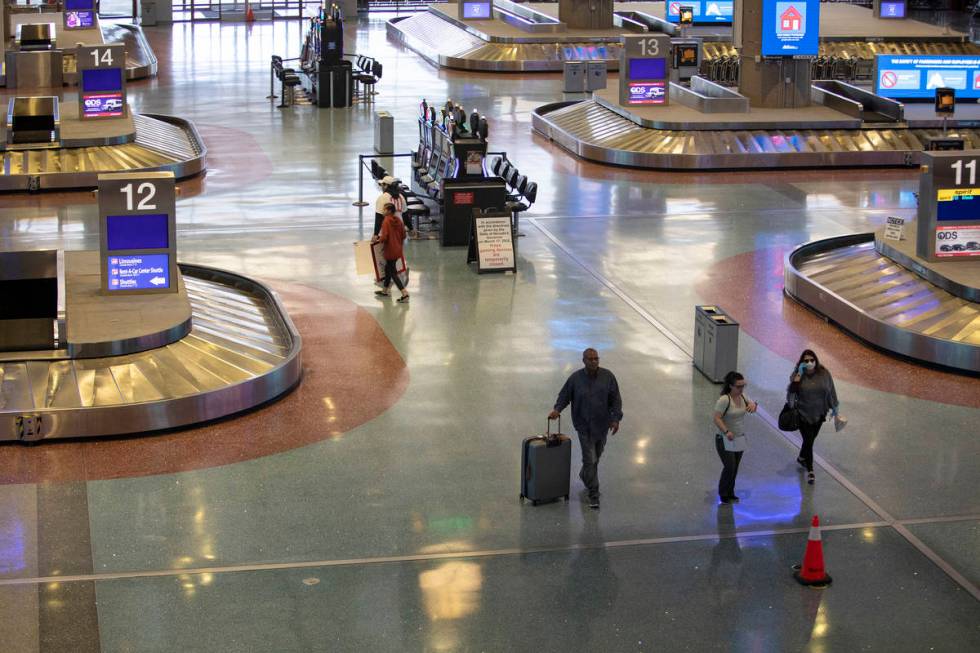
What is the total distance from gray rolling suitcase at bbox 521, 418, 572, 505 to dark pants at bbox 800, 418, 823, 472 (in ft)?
6.70

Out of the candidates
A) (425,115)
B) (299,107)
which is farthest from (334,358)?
(299,107)

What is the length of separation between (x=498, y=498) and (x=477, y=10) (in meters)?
32.5

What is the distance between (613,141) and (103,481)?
1561 centimetres

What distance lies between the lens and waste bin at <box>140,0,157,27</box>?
44219 mm

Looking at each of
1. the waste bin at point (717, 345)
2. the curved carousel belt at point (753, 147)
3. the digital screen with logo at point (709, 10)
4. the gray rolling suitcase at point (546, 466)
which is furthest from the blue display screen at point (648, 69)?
the gray rolling suitcase at point (546, 466)

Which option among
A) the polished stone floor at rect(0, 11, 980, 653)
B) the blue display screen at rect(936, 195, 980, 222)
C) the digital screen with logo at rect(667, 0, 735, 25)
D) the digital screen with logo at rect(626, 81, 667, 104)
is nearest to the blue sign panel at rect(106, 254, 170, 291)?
the polished stone floor at rect(0, 11, 980, 653)

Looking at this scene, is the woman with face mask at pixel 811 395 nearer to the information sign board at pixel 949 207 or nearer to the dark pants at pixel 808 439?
the dark pants at pixel 808 439

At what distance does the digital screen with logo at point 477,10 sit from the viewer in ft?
135

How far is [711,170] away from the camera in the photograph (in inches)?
949

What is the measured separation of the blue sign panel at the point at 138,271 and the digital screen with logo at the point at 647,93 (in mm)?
14669

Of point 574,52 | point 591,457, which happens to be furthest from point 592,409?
point 574,52

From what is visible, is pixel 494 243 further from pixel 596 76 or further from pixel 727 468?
pixel 596 76

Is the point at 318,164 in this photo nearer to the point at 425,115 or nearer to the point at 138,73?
the point at 425,115

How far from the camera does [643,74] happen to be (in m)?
26.6
